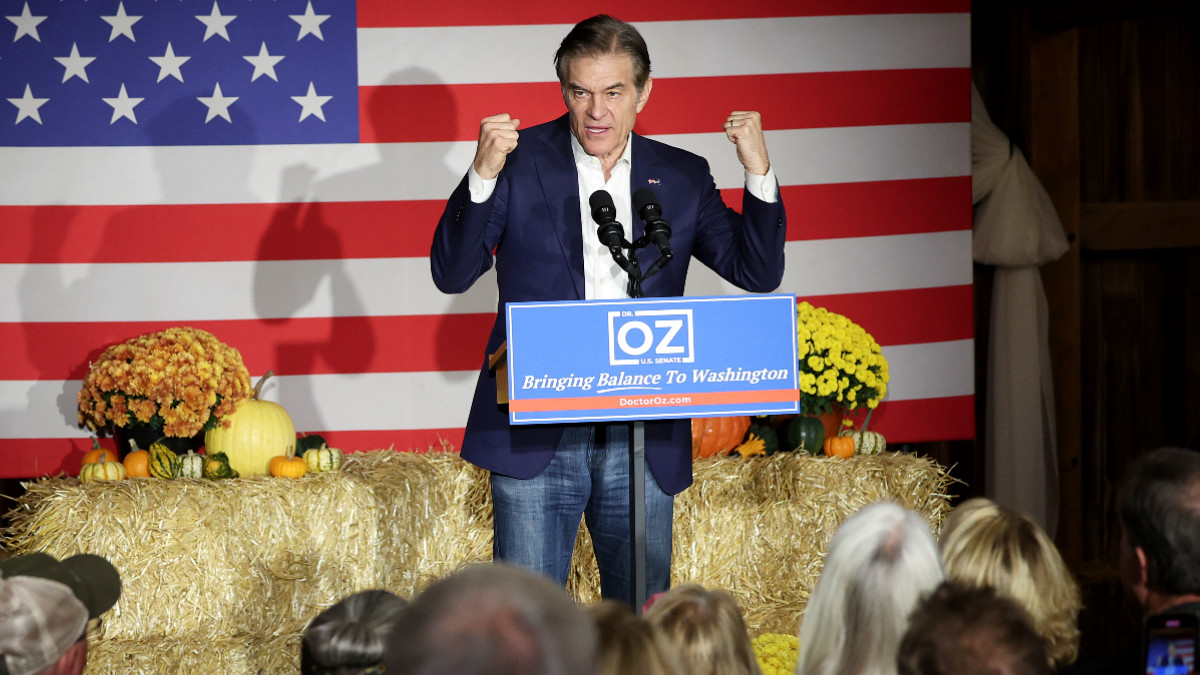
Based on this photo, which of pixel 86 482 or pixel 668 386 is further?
pixel 86 482

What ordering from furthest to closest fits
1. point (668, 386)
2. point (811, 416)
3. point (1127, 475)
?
1. point (811, 416)
2. point (668, 386)
3. point (1127, 475)

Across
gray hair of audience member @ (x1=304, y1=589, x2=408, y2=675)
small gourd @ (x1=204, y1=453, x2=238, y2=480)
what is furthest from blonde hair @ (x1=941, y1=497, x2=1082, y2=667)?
small gourd @ (x1=204, y1=453, x2=238, y2=480)

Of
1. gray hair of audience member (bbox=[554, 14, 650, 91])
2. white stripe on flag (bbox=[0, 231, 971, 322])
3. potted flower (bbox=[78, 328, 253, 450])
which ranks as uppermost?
gray hair of audience member (bbox=[554, 14, 650, 91])

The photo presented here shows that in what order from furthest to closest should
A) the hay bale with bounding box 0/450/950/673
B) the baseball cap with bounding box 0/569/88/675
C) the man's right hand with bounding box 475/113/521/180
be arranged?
the hay bale with bounding box 0/450/950/673 → the man's right hand with bounding box 475/113/521/180 → the baseball cap with bounding box 0/569/88/675

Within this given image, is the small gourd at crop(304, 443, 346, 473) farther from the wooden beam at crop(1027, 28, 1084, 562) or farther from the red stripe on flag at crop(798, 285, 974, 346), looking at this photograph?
the wooden beam at crop(1027, 28, 1084, 562)

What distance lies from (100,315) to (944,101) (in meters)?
3.09

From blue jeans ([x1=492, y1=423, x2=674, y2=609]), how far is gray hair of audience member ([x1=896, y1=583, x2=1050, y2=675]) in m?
1.20

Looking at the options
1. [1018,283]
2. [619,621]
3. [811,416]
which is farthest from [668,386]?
[1018,283]

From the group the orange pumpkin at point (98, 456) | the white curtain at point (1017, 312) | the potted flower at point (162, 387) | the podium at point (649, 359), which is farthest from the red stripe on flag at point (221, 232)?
the podium at point (649, 359)

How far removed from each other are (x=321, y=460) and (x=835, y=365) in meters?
1.64

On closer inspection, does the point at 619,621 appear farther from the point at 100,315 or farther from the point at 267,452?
the point at 100,315

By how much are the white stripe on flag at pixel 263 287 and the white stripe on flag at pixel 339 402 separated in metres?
0.23

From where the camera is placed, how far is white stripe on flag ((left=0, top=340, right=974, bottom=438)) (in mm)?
3920

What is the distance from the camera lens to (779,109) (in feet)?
13.5
